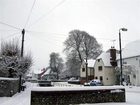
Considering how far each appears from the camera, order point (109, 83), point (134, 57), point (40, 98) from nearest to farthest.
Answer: point (40, 98) < point (134, 57) < point (109, 83)

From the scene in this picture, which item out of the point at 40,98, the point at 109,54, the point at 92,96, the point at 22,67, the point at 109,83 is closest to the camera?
the point at 40,98

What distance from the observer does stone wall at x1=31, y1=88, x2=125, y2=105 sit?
15.1m

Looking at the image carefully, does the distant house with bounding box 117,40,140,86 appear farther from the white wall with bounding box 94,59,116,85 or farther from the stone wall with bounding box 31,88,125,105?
the stone wall with bounding box 31,88,125,105

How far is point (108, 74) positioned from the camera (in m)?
55.6

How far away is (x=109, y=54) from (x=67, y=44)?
16049 millimetres

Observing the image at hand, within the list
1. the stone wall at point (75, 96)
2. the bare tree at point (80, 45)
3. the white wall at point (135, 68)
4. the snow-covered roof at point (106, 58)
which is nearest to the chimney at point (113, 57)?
the snow-covered roof at point (106, 58)

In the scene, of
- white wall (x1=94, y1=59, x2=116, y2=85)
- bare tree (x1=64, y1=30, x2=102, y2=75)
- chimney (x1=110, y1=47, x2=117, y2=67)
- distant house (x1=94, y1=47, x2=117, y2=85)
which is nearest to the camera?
white wall (x1=94, y1=59, x2=116, y2=85)

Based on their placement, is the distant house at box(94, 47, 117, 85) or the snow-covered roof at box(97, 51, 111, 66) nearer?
the distant house at box(94, 47, 117, 85)

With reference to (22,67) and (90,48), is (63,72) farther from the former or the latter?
(22,67)

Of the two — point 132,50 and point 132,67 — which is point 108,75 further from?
point 132,67

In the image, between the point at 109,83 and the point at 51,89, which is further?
the point at 109,83

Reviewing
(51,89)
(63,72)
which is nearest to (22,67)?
(51,89)

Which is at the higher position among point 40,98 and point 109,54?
point 109,54

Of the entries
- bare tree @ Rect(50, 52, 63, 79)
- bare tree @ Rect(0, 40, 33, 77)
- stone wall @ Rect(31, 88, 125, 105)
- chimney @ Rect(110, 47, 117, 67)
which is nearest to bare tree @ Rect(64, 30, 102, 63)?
chimney @ Rect(110, 47, 117, 67)
